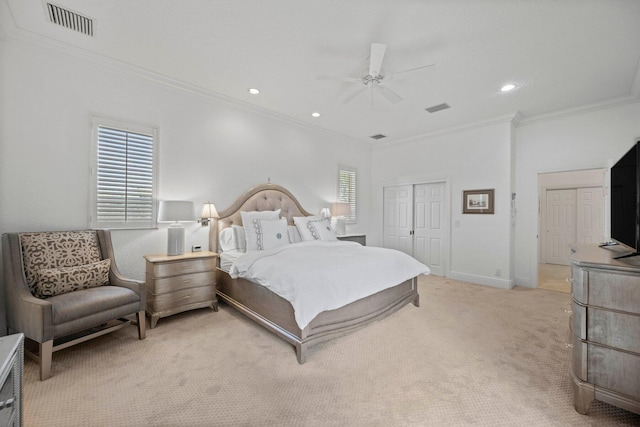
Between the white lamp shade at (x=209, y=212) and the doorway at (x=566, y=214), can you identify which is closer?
the white lamp shade at (x=209, y=212)

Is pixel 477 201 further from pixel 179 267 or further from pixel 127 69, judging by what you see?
pixel 127 69

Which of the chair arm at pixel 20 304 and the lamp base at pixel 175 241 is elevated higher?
the lamp base at pixel 175 241

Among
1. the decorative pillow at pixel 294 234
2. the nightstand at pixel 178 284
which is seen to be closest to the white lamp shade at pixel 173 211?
the nightstand at pixel 178 284

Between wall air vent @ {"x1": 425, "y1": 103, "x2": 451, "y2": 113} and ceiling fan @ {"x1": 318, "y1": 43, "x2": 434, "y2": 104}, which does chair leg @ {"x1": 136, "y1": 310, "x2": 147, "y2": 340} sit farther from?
wall air vent @ {"x1": 425, "y1": 103, "x2": 451, "y2": 113}

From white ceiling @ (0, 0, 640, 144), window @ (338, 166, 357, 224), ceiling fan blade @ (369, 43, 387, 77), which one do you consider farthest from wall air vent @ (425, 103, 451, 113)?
window @ (338, 166, 357, 224)

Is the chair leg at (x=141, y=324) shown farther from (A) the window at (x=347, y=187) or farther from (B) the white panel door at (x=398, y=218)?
(B) the white panel door at (x=398, y=218)

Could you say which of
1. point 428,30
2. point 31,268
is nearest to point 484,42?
point 428,30

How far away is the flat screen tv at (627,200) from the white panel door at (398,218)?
3.56 meters

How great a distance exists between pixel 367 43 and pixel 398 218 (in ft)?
13.6

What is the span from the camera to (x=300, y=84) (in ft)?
11.7

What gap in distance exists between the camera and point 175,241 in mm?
3246

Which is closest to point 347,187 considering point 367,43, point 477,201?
point 477,201

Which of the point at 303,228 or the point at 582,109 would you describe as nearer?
the point at 582,109

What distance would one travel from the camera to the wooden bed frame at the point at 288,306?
2.43m
